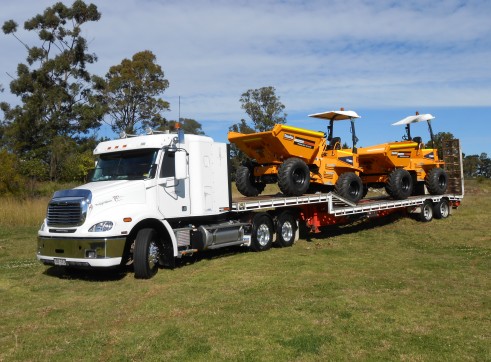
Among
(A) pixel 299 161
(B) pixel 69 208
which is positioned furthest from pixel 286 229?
(B) pixel 69 208

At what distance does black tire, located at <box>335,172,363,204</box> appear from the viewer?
45.7 ft

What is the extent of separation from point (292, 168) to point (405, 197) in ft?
19.0

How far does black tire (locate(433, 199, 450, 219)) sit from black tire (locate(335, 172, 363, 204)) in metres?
4.71

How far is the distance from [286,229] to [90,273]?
16.7 ft

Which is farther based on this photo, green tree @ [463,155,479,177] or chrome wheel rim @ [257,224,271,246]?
green tree @ [463,155,479,177]

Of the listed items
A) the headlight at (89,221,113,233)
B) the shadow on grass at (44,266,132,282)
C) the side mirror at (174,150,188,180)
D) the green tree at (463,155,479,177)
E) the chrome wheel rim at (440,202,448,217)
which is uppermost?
the green tree at (463,155,479,177)

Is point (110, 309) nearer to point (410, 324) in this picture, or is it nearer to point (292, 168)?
point (410, 324)

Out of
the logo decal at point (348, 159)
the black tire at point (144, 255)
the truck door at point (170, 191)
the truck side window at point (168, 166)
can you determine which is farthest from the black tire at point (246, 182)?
the black tire at point (144, 255)

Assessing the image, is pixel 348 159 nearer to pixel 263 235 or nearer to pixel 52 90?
pixel 263 235

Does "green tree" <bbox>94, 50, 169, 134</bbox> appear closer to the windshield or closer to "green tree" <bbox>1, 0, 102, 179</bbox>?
"green tree" <bbox>1, 0, 102, 179</bbox>

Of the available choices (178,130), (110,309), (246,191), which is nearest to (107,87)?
(246,191)

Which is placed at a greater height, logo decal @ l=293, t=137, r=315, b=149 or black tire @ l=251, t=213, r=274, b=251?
logo decal @ l=293, t=137, r=315, b=149

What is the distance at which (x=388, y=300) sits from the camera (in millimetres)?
6754

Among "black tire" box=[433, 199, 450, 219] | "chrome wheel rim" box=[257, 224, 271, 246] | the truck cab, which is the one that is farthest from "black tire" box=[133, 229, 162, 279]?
"black tire" box=[433, 199, 450, 219]
